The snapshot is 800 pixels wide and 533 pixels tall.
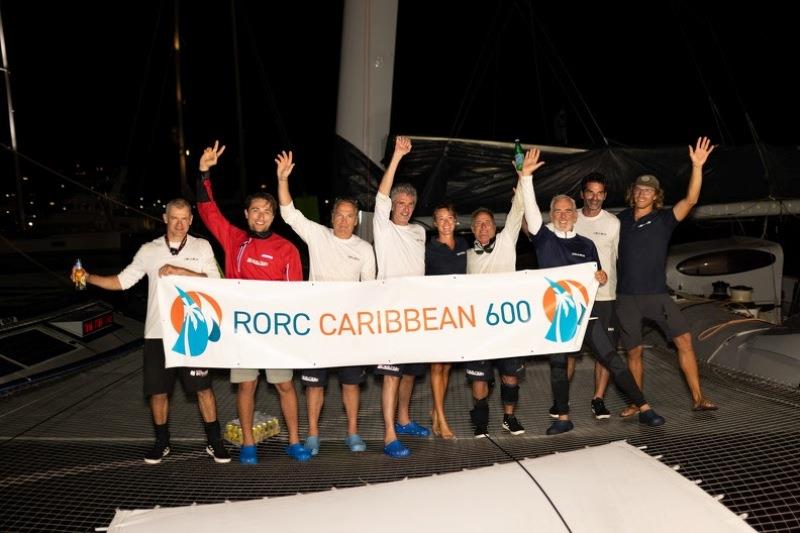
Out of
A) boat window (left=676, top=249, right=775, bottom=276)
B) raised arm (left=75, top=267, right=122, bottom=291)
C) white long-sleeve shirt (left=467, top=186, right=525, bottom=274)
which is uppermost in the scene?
white long-sleeve shirt (left=467, top=186, right=525, bottom=274)

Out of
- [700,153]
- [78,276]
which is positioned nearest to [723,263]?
[700,153]

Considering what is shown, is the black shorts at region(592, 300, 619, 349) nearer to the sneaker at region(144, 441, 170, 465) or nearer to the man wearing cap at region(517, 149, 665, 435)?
the man wearing cap at region(517, 149, 665, 435)

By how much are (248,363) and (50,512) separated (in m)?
1.41

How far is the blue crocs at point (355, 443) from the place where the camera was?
445cm

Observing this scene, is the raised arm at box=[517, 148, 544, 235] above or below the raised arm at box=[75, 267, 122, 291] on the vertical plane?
above

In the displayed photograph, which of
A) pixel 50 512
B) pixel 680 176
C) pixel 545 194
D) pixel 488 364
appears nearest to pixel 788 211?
pixel 680 176

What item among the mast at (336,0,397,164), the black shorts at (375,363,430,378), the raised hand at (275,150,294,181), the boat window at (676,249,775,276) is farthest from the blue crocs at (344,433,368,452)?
the boat window at (676,249,775,276)

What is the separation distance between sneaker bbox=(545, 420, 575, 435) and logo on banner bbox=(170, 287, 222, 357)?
8.38ft

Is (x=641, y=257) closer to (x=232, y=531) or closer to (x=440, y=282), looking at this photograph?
(x=440, y=282)

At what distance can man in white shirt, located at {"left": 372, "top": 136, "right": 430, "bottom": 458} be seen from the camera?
4469mm

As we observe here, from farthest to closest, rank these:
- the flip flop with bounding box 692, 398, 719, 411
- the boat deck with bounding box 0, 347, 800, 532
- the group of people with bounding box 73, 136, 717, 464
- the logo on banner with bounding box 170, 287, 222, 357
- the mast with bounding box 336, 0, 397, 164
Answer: the mast with bounding box 336, 0, 397, 164 < the flip flop with bounding box 692, 398, 719, 411 < the group of people with bounding box 73, 136, 717, 464 < the logo on banner with bounding box 170, 287, 222, 357 < the boat deck with bounding box 0, 347, 800, 532

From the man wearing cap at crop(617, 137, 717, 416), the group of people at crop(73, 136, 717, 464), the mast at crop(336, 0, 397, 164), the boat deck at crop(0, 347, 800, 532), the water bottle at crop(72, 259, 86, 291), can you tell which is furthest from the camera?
the mast at crop(336, 0, 397, 164)

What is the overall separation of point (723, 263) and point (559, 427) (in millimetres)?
6869

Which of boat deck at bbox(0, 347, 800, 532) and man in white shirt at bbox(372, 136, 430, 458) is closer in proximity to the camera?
boat deck at bbox(0, 347, 800, 532)
